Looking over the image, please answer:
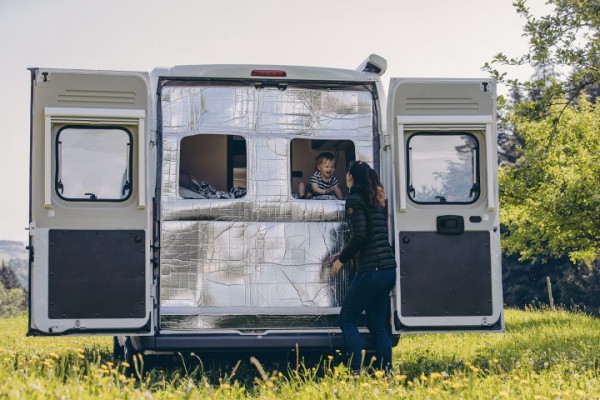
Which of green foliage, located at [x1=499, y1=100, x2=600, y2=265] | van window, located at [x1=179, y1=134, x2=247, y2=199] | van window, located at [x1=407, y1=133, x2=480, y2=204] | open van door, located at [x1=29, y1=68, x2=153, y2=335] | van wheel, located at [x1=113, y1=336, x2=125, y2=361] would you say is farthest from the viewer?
green foliage, located at [x1=499, y1=100, x2=600, y2=265]

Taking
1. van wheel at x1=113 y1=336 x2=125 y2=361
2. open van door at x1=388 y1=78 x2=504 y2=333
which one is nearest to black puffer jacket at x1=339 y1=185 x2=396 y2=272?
open van door at x1=388 y1=78 x2=504 y2=333

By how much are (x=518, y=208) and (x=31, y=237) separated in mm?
13646

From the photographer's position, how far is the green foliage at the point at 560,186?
1730 centimetres

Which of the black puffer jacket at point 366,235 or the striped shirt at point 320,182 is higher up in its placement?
the striped shirt at point 320,182

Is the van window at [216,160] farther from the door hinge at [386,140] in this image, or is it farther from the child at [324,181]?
the door hinge at [386,140]

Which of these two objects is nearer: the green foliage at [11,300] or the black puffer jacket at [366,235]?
the black puffer jacket at [366,235]

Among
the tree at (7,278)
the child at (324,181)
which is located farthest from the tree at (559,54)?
the tree at (7,278)

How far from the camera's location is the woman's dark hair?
747 centimetres

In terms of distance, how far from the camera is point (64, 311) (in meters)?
7.22

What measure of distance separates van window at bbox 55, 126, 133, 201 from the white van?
1 centimetres

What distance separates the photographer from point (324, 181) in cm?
850

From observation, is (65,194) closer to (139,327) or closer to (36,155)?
(36,155)

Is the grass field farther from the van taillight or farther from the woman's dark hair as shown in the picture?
the van taillight

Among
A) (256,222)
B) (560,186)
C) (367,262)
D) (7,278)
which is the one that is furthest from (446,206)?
(7,278)
